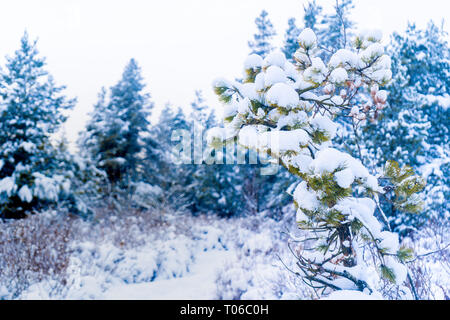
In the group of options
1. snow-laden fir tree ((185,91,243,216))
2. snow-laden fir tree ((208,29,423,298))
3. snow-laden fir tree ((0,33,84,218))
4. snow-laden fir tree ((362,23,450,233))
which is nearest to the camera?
snow-laden fir tree ((208,29,423,298))

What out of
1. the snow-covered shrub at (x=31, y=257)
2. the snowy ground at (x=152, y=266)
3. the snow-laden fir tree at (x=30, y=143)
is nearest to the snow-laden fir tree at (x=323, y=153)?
the snowy ground at (x=152, y=266)

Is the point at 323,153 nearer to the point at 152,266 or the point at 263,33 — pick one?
the point at 152,266

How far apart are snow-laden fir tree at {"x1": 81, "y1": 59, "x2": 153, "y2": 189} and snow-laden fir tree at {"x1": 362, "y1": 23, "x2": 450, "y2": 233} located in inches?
517


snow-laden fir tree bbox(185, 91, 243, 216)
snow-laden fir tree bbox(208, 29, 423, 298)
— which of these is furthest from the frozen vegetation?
snow-laden fir tree bbox(185, 91, 243, 216)

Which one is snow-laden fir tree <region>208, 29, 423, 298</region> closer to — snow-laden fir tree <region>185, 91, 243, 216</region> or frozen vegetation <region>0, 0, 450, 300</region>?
frozen vegetation <region>0, 0, 450, 300</region>

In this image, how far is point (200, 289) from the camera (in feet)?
20.3

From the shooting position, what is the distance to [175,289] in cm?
630

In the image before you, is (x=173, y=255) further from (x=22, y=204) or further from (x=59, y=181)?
(x=22, y=204)

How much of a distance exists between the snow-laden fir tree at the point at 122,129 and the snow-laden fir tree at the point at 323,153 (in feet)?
50.3

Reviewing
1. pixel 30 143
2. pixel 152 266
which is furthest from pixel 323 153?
pixel 30 143

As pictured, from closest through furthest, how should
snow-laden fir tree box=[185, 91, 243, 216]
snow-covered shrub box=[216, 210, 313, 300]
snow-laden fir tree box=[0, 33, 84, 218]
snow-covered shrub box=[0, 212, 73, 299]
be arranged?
snow-covered shrub box=[216, 210, 313, 300] → snow-covered shrub box=[0, 212, 73, 299] → snow-laden fir tree box=[0, 33, 84, 218] → snow-laden fir tree box=[185, 91, 243, 216]

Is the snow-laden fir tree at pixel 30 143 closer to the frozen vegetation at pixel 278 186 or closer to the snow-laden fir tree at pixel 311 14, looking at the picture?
the frozen vegetation at pixel 278 186

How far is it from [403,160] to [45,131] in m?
12.2

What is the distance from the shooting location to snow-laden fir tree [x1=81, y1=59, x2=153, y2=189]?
54.3 feet
